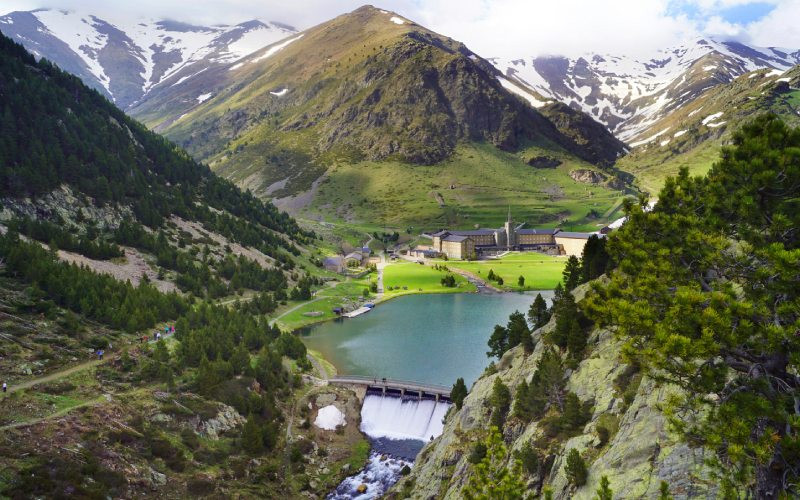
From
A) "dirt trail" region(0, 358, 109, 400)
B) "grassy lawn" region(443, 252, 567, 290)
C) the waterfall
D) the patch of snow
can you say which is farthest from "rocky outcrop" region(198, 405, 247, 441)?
"grassy lawn" region(443, 252, 567, 290)

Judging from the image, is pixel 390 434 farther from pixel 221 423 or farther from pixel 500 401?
pixel 500 401

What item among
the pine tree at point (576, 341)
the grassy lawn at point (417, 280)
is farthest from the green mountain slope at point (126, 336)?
the pine tree at point (576, 341)

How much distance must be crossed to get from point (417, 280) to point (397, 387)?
8387 cm

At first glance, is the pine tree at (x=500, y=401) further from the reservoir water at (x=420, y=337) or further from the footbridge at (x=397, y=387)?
the reservoir water at (x=420, y=337)

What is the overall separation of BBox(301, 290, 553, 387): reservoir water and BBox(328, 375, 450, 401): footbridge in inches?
169

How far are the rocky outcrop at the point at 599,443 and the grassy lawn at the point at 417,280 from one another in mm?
94501

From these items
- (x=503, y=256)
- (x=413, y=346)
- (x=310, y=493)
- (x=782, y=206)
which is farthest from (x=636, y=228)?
(x=503, y=256)

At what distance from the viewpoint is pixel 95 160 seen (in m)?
128

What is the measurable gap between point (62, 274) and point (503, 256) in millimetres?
153451

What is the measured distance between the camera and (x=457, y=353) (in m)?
85.8

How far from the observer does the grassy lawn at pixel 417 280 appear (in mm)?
142625

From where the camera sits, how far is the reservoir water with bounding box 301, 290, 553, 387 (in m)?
79.2

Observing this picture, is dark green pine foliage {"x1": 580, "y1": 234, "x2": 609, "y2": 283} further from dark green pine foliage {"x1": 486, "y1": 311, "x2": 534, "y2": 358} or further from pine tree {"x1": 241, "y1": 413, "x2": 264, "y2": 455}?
pine tree {"x1": 241, "y1": 413, "x2": 264, "y2": 455}

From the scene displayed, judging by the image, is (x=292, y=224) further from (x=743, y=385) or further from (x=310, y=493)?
(x=743, y=385)
